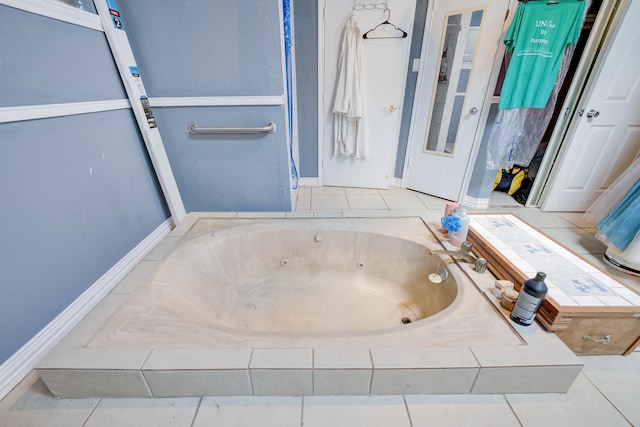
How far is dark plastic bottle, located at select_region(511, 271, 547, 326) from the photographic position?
86 cm

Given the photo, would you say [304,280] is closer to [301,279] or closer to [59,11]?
[301,279]

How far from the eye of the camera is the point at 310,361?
840mm

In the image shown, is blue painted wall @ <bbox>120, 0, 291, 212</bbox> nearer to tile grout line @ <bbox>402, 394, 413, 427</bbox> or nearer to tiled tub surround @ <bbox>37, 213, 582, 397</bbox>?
tiled tub surround @ <bbox>37, 213, 582, 397</bbox>

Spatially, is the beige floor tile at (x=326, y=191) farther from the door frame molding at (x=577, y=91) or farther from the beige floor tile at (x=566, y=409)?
the beige floor tile at (x=566, y=409)

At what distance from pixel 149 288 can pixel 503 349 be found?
1.49 m

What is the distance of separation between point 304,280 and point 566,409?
A: 51.0 inches

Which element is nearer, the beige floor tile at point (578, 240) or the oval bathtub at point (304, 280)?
the oval bathtub at point (304, 280)

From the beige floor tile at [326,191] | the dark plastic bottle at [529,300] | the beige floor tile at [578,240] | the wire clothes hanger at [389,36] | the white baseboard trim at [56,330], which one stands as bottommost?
the beige floor tile at [578,240]

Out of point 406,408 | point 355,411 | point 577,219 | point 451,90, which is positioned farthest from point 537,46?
point 355,411

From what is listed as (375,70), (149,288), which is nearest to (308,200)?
(375,70)

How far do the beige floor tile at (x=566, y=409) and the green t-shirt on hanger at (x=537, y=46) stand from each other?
78.3 inches

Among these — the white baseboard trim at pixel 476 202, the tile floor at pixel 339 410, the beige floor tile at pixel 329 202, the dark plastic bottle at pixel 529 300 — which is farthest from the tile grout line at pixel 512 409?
the white baseboard trim at pixel 476 202

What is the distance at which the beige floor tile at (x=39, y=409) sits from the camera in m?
0.81

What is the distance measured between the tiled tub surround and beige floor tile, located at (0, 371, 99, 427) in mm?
34
